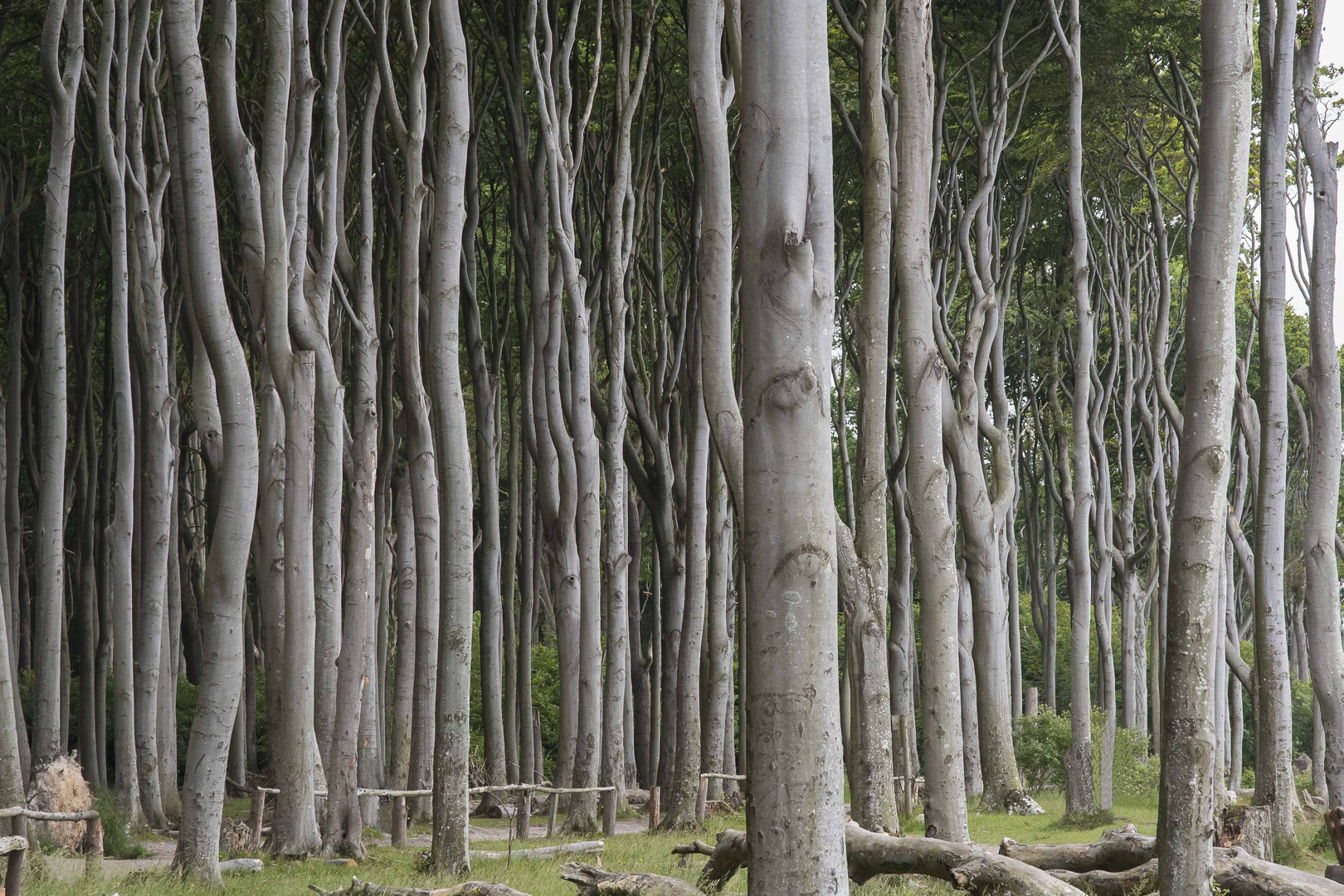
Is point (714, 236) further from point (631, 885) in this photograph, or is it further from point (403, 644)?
point (403, 644)

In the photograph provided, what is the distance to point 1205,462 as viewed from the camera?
5258 mm

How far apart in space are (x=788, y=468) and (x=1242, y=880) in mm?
3731

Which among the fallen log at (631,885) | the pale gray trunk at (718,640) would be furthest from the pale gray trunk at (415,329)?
the pale gray trunk at (718,640)

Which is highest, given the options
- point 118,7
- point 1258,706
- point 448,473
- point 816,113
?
point 118,7

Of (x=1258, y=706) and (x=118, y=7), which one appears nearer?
(x=1258, y=706)

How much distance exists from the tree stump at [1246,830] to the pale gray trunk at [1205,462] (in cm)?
277

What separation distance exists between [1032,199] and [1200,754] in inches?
596

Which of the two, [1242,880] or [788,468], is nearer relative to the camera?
[788,468]

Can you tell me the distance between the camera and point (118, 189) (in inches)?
444

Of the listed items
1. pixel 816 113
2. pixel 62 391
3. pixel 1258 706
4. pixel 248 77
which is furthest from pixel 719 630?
pixel 816 113

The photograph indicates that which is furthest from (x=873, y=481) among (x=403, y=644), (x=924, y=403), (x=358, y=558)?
(x=403, y=644)

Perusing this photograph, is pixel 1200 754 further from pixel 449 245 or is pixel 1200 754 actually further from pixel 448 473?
pixel 449 245

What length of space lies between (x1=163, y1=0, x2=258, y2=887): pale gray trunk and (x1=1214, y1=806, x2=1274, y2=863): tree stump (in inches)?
246

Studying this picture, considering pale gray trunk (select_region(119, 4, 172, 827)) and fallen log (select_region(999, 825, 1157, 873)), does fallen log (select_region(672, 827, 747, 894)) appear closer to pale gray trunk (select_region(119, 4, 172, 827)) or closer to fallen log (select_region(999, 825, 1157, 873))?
fallen log (select_region(999, 825, 1157, 873))
